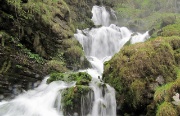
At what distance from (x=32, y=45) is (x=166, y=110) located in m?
8.37

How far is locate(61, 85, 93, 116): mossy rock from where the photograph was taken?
27.9ft

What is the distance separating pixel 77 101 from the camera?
28.0 feet

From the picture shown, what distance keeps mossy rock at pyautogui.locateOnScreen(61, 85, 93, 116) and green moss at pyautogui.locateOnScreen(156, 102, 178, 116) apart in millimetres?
2846

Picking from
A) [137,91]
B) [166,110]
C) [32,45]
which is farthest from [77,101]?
[32,45]

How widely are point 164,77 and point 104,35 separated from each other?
12284 millimetres

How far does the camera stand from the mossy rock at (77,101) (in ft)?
27.9

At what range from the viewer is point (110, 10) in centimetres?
3030

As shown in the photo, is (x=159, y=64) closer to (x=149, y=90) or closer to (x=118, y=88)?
(x=149, y=90)

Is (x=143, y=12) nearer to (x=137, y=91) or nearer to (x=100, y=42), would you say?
(x=100, y=42)

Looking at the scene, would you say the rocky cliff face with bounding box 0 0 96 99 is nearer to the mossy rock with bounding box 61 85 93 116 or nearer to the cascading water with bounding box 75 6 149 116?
the cascading water with bounding box 75 6 149 116

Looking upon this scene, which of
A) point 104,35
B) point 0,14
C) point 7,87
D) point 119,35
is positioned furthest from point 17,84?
point 119,35

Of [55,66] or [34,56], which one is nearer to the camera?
[34,56]

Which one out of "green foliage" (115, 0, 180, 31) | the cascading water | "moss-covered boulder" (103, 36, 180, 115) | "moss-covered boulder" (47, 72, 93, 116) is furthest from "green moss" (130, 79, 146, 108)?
"green foliage" (115, 0, 180, 31)

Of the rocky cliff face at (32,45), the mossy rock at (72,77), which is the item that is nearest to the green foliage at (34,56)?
the rocky cliff face at (32,45)
